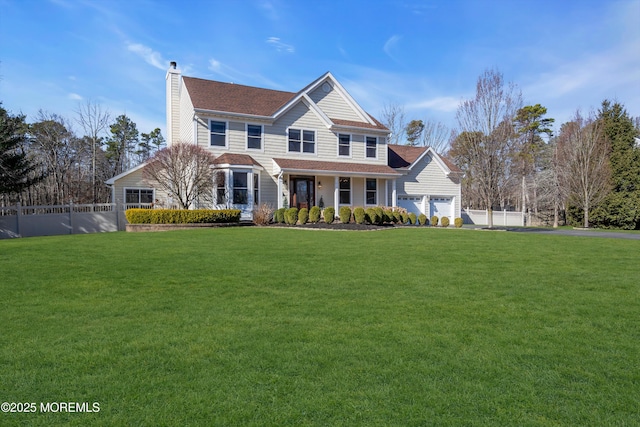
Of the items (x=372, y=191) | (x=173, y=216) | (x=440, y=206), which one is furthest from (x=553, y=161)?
(x=173, y=216)

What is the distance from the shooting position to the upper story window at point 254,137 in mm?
21516

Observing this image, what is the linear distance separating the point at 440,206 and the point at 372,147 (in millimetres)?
7355

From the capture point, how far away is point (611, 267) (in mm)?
7961

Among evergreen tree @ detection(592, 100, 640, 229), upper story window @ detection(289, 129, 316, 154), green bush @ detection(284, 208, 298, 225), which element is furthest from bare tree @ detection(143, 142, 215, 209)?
evergreen tree @ detection(592, 100, 640, 229)

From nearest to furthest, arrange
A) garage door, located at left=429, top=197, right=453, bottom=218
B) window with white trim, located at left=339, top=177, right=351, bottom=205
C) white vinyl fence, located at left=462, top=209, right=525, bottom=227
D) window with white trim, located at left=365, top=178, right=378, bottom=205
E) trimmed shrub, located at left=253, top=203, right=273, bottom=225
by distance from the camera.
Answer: trimmed shrub, located at left=253, top=203, right=273, bottom=225, window with white trim, located at left=339, top=177, right=351, bottom=205, window with white trim, located at left=365, top=178, right=378, bottom=205, garage door, located at left=429, top=197, right=453, bottom=218, white vinyl fence, located at left=462, top=209, right=525, bottom=227

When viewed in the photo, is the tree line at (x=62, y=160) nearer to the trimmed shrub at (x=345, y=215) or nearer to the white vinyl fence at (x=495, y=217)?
the trimmed shrub at (x=345, y=215)

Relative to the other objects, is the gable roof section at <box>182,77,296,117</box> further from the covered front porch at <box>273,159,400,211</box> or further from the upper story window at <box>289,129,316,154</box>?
the covered front porch at <box>273,159,400,211</box>

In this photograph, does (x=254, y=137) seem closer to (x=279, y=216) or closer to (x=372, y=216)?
(x=279, y=216)

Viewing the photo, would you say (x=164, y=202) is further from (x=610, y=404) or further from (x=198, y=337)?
(x=610, y=404)

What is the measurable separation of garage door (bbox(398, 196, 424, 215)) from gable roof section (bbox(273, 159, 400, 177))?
333 centimetres

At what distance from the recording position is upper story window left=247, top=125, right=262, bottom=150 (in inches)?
847

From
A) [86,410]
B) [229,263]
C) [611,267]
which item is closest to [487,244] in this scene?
[611,267]

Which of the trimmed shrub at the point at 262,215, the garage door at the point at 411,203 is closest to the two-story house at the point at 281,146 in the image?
the garage door at the point at 411,203

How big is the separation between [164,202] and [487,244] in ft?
53.6
